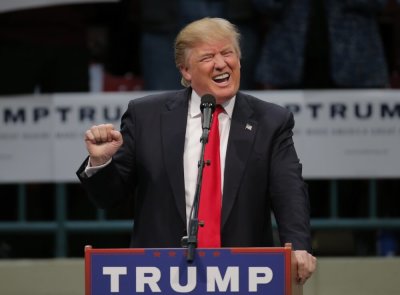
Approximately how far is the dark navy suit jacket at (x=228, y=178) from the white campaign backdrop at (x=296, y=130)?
3.07m

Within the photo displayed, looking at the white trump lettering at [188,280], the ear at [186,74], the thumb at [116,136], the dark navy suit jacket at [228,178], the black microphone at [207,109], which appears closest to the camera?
the white trump lettering at [188,280]

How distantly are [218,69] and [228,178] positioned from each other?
47cm

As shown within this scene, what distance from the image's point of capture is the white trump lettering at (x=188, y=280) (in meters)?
4.31

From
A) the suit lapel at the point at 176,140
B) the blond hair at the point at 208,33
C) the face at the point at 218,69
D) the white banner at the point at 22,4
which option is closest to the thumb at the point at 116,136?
the suit lapel at the point at 176,140

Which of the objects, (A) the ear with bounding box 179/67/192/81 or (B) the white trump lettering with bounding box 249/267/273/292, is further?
(A) the ear with bounding box 179/67/192/81

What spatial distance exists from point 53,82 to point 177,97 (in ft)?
11.3

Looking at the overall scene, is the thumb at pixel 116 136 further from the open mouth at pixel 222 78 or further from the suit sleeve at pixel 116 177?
the open mouth at pixel 222 78

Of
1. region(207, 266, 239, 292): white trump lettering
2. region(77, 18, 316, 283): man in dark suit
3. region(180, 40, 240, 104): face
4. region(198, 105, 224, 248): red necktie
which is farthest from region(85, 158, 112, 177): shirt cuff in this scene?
region(207, 266, 239, 292): white trump lettering

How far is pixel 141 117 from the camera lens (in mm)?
5160

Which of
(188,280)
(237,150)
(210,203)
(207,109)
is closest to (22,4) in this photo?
(237,150)

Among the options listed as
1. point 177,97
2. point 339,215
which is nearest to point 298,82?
point 339,215

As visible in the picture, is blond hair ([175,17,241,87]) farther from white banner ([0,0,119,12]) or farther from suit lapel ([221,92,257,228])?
white banner ([0,0,119,12])

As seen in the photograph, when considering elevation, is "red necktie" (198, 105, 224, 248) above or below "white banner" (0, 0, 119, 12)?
below

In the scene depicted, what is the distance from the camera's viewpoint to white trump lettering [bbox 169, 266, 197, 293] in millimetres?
4309
